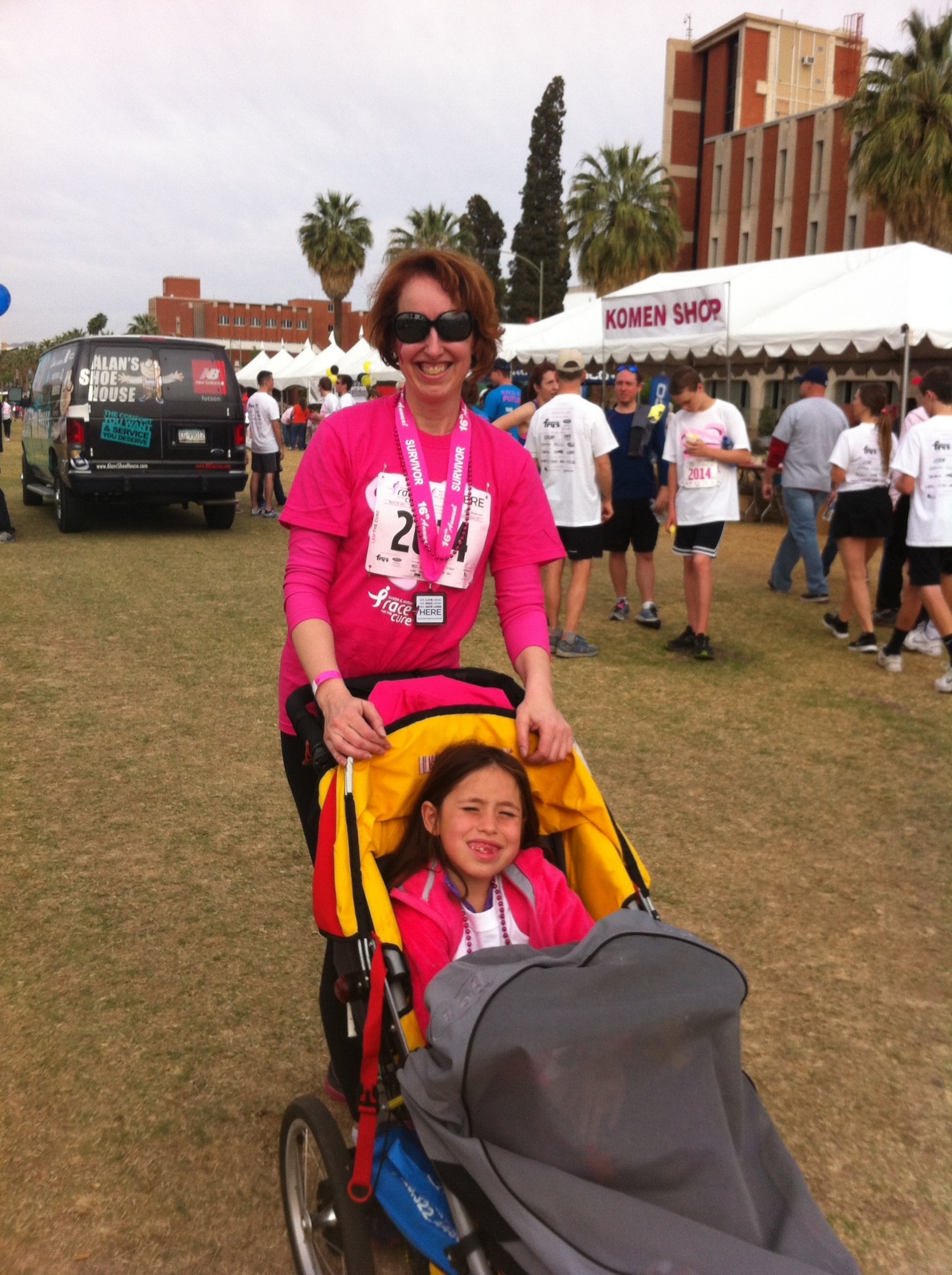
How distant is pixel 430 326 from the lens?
2441 mm

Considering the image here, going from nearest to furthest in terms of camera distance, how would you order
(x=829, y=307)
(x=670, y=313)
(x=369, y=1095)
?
(x=369, y=1095) → (x=829, y=307) → (x=670, y=313)

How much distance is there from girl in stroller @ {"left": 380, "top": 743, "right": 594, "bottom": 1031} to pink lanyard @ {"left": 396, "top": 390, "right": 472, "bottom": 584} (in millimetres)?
452

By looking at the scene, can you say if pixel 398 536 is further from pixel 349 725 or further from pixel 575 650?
pixel 575 650

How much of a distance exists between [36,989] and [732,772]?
3.52m

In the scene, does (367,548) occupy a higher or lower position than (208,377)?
lower

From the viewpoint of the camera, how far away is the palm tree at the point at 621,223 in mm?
40188

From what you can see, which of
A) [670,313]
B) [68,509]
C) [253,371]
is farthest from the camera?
[253,371]

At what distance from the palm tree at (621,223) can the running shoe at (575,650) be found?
34997mm

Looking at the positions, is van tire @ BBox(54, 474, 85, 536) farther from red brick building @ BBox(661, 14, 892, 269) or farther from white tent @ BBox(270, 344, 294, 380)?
red brick building @ BBox(661, 14, 892, 269)

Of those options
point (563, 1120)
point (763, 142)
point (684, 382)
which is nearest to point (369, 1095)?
point (563, 1120)

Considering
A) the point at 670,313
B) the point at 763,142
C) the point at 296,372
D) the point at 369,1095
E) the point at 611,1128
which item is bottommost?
the point at 369,1095

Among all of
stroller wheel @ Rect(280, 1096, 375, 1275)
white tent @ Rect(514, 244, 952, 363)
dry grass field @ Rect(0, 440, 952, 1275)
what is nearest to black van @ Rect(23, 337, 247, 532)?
dry grass field @ Rect(0, 440, 952, 1275)

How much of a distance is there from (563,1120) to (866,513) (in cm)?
729

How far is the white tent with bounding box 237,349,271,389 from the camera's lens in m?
43.3
